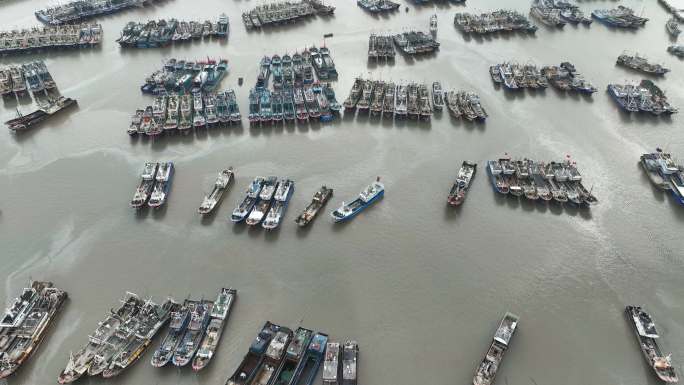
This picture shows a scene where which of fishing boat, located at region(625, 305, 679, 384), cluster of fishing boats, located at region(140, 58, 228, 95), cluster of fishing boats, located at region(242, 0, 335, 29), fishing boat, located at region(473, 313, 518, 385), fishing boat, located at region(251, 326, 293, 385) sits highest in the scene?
cluster of fishing boats, located at region(242, 0, 335, 29)

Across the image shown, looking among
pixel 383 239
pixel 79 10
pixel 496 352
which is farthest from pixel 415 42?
pixel 79 10

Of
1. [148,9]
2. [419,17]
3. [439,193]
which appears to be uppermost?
[148,9]

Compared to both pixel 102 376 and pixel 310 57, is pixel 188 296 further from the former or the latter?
pixel 310 57

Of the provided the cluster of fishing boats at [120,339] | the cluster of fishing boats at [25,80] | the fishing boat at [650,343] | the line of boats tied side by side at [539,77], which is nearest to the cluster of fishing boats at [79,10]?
the cluster of fishing boats at [25,80]

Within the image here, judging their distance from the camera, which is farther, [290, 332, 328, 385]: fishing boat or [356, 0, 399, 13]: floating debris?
[356, 0, 399, 13]: floating debris

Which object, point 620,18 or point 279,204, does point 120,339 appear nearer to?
point 279,204

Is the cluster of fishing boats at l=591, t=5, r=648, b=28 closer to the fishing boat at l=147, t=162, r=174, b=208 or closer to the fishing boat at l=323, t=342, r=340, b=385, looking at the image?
the fishing boat at l=147, t=162, r=174, b=208

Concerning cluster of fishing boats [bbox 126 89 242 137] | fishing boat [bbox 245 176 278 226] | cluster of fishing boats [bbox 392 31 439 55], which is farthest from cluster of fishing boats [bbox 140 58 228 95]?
cluster of fishing boats [bbox 392 31 439 55]

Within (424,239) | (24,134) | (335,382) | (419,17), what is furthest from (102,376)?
(419,17)
